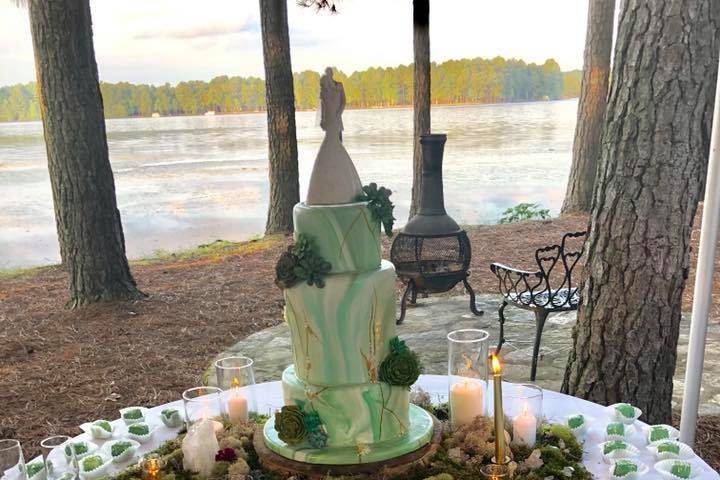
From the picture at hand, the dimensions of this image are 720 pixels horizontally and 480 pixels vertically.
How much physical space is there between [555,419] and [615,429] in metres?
0.20

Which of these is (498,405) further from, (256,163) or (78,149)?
(256,163)

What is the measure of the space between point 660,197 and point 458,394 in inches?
49.3

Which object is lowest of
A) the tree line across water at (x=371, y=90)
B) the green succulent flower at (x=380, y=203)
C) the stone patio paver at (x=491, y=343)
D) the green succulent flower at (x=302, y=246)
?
the stone patio paver at (x=491, y=343)

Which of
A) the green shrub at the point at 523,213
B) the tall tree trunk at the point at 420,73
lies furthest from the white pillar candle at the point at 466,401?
the green shrub at the point at 523,213

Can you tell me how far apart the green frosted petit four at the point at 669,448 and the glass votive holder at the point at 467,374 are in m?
0.48

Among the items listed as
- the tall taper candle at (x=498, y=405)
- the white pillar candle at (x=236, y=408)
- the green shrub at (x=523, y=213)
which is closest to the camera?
the tall taper candle at (x=498, y=405)

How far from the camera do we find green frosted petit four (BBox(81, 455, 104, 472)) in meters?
1.69

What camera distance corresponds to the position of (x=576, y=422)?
6.12ft

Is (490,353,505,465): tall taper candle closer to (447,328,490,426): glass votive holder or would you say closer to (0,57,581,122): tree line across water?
(447,328,490,426): glass votive holder

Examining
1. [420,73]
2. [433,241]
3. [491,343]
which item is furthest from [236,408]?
[420,73]

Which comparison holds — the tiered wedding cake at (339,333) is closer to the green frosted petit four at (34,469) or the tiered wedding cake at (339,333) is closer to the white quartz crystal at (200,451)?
the white quartz crystal at (200,451)

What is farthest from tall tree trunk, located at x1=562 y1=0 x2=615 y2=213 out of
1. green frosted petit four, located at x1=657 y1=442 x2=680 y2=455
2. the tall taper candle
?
the tall taper candle

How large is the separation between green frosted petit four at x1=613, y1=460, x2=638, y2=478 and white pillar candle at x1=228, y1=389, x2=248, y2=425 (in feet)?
3.44

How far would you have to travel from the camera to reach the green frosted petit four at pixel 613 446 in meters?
1.69
